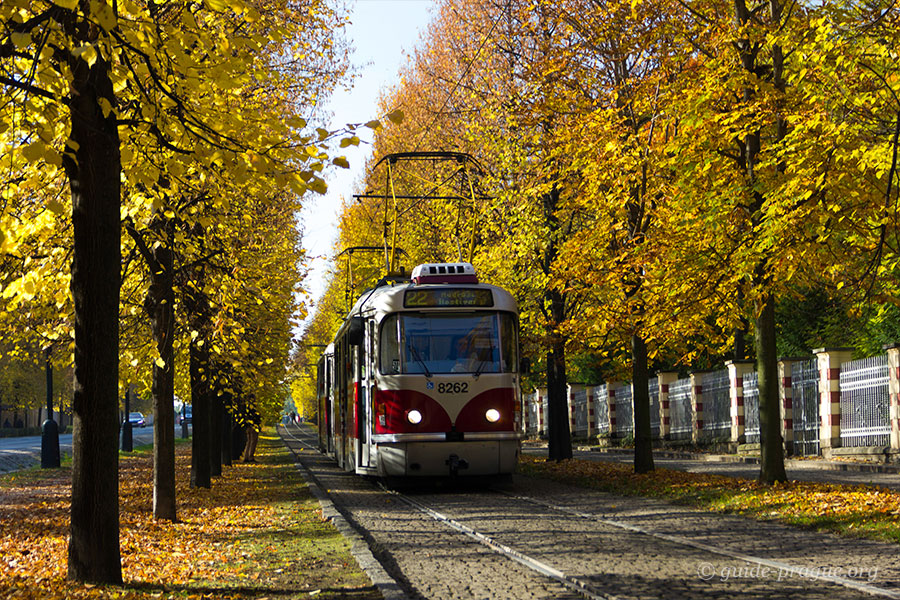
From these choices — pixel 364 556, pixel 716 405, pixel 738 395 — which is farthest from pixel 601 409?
pixel 364 556

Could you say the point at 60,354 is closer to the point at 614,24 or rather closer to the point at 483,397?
the point at 483,397

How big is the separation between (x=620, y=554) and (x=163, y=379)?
779 cm

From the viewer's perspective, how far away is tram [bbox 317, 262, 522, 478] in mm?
17484

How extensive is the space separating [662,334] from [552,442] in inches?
373

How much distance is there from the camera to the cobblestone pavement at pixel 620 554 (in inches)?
313

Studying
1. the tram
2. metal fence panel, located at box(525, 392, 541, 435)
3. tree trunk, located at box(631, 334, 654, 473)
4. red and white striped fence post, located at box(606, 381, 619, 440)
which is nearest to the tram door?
the tram

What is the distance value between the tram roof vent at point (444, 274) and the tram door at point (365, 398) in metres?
1.19

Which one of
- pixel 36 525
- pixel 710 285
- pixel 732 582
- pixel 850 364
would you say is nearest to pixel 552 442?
pixel 850 364

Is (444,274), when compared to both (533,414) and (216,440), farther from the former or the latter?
(533,414)

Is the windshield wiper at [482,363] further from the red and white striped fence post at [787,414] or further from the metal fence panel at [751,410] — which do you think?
the metal fence panel at [751,410]

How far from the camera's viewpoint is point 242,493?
21.5m

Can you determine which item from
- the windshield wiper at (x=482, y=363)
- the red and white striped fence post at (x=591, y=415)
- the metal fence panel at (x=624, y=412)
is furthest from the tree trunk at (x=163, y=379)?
the red and white striped fence post at (x=591, y=415)

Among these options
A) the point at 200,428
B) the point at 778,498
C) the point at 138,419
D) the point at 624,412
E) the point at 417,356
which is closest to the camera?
the point at 778,498

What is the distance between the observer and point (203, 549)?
12016mm
